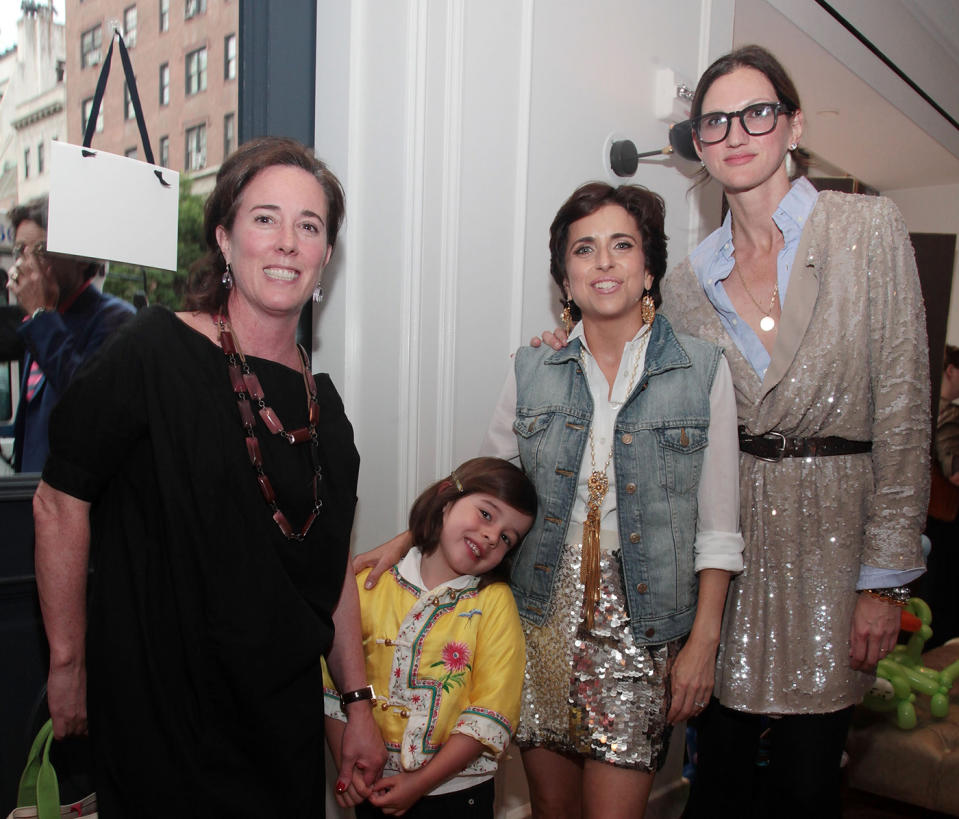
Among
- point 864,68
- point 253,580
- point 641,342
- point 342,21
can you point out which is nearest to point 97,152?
point 342,21

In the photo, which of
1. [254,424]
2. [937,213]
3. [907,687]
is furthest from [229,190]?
[937,213]

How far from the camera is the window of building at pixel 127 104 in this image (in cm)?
151

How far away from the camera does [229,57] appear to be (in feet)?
5.32

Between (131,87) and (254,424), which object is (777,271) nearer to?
(254,424)

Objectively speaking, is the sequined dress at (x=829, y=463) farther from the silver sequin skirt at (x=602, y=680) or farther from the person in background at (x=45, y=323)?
the person in background at (x=45, y=323)

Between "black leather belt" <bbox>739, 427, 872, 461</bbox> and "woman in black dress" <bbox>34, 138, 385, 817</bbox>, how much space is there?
890mm

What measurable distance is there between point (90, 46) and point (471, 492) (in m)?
1.13

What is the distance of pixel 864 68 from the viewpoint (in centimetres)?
363

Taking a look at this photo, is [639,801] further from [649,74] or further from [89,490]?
[649,74]

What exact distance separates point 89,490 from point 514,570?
2.75ft

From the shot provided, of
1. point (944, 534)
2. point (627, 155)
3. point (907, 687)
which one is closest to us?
point (627, 155)

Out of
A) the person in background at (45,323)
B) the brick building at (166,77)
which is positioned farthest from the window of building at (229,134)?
the person in background at (45,323)

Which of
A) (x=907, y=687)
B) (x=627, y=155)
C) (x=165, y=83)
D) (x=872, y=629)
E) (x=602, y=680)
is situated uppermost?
(x=627, y=155)

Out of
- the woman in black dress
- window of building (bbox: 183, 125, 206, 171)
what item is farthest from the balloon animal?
window of building (bbox: 183, 125, 206, 171)
